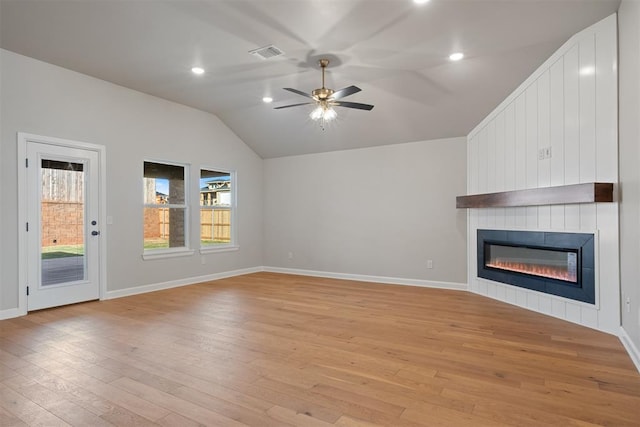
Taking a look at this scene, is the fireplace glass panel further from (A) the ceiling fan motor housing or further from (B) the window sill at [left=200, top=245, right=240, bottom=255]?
(B) the window sill at [left=200, top=245, right=240, bottom=255]

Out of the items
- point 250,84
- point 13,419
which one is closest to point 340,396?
point 13,419

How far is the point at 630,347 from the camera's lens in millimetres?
2893

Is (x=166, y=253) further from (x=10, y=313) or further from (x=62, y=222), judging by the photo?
(x=10, y=313)

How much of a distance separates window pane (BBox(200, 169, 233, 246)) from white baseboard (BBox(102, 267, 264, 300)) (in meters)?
0.64

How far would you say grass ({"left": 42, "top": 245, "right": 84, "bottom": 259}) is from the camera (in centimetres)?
444

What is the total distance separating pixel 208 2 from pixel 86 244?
368 cm

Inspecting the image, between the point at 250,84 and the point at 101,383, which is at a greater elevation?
the point at 250,84

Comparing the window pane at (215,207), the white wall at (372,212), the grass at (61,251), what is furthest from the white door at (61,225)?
the white wall at (372,212)

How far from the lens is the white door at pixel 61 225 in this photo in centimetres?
430

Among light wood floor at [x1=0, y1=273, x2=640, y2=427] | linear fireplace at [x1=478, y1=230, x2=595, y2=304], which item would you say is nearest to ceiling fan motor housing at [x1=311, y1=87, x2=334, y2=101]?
light wood floor at [x1=0, y1=273, x2=640, y2=427]

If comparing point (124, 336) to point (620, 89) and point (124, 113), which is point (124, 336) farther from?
point (620, 89)

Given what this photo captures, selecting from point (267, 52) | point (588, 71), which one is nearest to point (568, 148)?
point (588, 71)

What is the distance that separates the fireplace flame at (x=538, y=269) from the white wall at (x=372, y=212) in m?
0.73

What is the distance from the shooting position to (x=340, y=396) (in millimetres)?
2242
